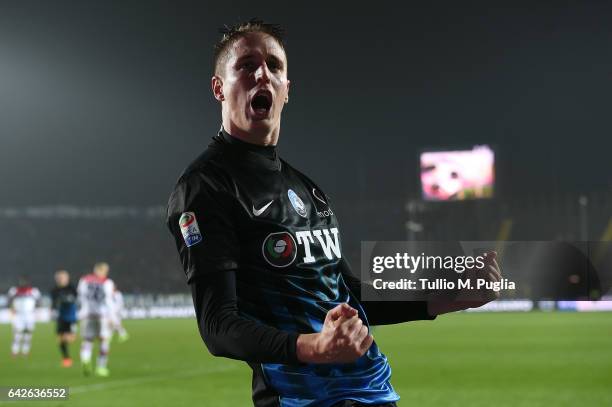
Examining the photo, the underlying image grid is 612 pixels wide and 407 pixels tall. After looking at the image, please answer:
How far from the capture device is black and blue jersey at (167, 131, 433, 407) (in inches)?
94.2

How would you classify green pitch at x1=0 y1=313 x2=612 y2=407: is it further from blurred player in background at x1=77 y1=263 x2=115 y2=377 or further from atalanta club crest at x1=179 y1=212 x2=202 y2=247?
atalanta club crest at x1=179 y1=212 x2=202 y2=247

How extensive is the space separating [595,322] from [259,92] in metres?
31.6

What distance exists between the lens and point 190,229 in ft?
7.87

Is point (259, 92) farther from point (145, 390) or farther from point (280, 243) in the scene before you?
point (145, 390)

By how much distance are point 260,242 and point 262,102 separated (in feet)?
1.30

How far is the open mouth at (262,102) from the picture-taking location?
261 cm

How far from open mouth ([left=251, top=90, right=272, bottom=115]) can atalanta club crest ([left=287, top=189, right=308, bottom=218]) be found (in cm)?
24

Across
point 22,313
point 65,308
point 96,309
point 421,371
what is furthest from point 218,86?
point 22,313

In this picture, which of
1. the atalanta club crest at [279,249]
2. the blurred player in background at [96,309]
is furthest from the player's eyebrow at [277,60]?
the blurred player in background at [96,309]

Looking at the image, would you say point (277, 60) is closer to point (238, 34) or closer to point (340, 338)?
point (238, 34)

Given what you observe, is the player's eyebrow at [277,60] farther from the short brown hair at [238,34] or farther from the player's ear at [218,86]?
the player's ear at [218,86]

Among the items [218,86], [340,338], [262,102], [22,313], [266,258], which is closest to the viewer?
[340,338]

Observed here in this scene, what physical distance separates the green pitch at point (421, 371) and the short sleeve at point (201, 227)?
32.2 feet

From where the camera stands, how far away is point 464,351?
20438 millimetres
